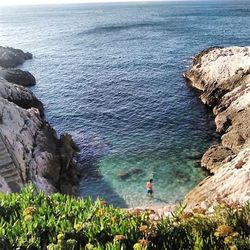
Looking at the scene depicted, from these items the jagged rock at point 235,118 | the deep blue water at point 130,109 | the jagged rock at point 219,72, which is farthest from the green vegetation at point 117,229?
the jagged rock at point 219,72

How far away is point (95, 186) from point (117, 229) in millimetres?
24804

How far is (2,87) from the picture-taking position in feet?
172

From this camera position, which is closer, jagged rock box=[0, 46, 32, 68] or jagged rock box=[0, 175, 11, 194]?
jagged rock box=[0, 175, 11, 194]

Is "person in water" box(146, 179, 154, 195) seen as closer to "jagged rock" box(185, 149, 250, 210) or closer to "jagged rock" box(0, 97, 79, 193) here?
"jagged rock" box(185, 149, 250, 210)

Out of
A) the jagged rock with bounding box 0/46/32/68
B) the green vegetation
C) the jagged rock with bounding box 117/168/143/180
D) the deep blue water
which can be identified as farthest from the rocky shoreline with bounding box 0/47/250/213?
the jagged rock with bounding box 0/46/32/68

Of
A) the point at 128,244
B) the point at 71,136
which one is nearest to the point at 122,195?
the point at 71,136

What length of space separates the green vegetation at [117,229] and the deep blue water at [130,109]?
20.3 meters

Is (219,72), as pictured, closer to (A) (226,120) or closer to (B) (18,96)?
(A) (226,120)

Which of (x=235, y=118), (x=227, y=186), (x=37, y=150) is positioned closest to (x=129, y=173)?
(x=37, y=150)

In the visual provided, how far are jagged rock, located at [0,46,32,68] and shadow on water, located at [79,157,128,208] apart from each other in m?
59.2

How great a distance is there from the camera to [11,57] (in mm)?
98188

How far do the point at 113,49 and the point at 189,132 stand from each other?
59.6 m

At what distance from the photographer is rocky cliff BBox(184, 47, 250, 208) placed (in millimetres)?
29105

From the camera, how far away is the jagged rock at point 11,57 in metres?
94.9
